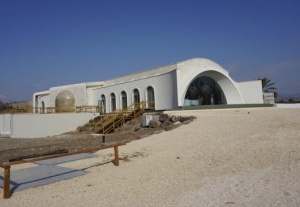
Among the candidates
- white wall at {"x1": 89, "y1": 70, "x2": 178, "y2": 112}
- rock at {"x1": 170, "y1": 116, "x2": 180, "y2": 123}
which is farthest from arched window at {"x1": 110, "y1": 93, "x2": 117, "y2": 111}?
rock at {"x1": 170, "y1": 116, "x2": 180, "y2": 123}

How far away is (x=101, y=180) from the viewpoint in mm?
7312

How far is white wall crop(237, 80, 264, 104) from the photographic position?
125ft

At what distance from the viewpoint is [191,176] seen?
23.4 ft

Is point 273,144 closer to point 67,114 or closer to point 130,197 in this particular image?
point 130,197

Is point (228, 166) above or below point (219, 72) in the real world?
below

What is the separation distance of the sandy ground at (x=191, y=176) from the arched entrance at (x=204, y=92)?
22.1 meters

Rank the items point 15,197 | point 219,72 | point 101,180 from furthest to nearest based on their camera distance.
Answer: point 219,72
point 101,180
point 15,197

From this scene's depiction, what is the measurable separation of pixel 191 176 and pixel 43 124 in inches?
953

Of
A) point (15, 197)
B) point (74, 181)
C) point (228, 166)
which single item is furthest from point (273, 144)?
point (15, 197)

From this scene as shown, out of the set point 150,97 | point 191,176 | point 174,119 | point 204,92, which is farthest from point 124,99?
point 191,176

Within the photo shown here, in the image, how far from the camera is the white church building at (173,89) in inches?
1186

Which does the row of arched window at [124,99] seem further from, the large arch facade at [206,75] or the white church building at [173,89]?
the large arch facade at [206,75]

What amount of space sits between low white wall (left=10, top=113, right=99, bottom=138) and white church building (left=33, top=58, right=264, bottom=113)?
7519 mm

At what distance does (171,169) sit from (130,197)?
7.36ft
